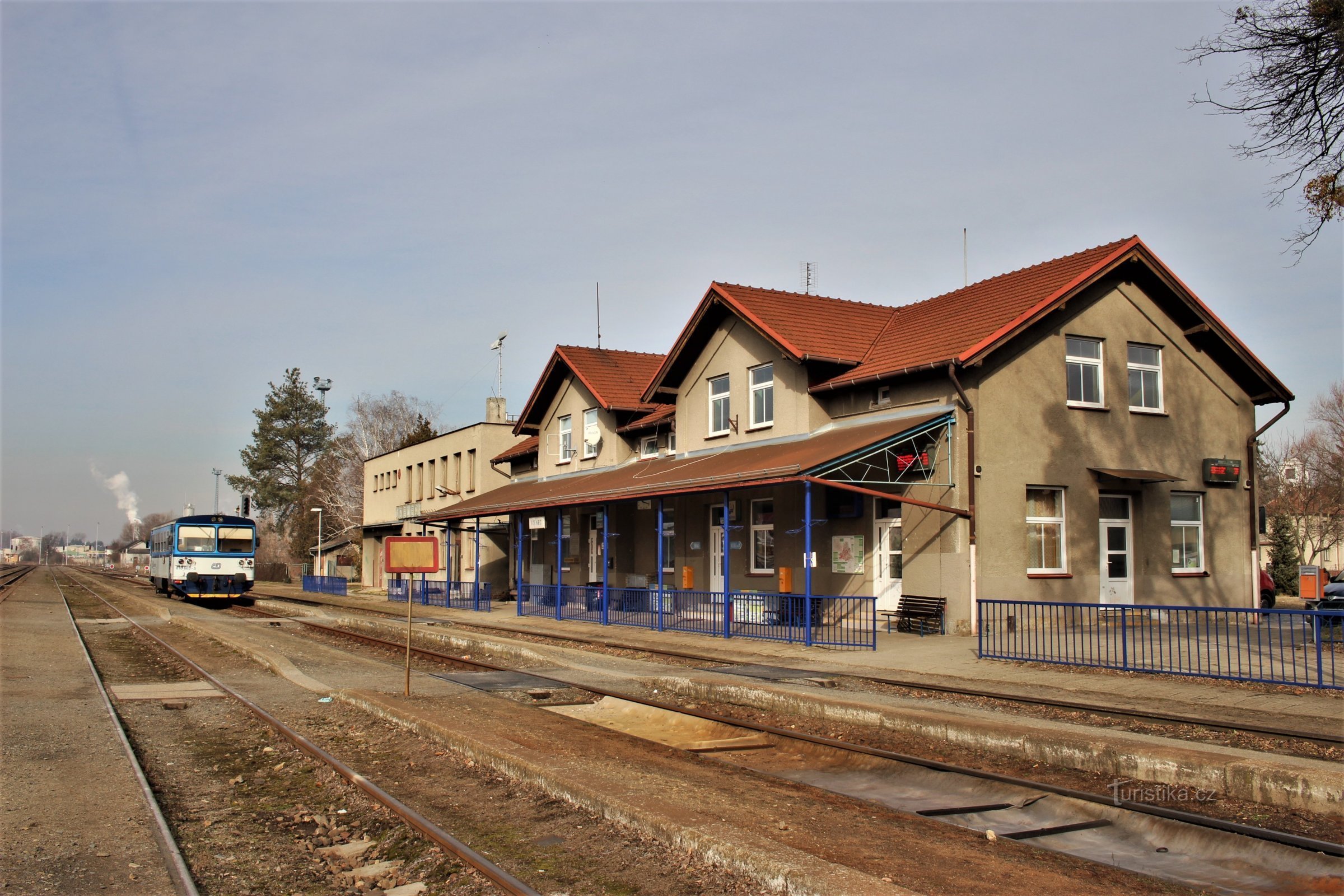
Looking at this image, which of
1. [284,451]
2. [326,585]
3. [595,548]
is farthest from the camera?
[284,451]

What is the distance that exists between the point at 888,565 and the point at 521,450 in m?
18.9

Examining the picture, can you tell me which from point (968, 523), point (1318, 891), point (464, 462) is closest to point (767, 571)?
point (968, 523)

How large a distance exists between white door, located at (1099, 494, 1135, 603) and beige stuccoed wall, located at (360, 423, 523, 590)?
25.0m

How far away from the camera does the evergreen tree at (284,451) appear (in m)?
90.4

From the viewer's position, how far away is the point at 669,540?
28.0 meters

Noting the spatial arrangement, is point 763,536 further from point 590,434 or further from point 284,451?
point 284,451

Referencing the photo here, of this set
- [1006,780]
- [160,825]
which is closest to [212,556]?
[160,825]

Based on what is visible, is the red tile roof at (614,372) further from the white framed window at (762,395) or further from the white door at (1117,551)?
the white door at (1117,551)

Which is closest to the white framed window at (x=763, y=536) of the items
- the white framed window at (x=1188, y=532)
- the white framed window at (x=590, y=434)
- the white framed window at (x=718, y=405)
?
the white framed window at (x=718, y=405)

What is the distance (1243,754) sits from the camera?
343 inches

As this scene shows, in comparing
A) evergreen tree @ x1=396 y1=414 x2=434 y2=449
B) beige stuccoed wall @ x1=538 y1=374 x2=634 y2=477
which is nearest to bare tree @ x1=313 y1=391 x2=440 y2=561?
evergreen tree @ x1=396 y1=414 x2=434 y2=449

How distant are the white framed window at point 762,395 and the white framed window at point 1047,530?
20.8ft

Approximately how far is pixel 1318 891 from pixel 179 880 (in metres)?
6.77

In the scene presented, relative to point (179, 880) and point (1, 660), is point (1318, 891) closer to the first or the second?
point (179, 880)
